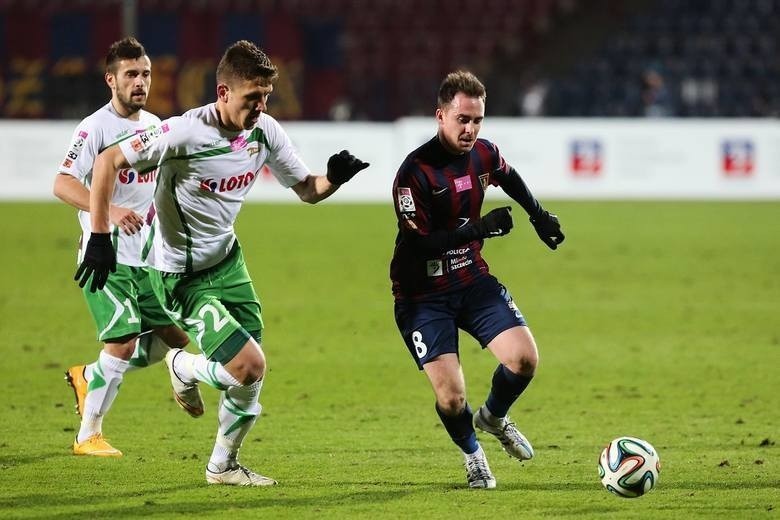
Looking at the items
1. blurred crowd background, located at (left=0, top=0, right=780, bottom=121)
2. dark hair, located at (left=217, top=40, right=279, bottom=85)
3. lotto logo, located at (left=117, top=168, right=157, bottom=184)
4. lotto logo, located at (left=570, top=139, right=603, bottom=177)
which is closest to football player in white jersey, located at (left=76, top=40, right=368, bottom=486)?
dark hair, located at (left=217, top=40, right=279, bottom=85)

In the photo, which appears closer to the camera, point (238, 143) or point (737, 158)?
point (238, 143)

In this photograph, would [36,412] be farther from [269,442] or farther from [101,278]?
[101,278]

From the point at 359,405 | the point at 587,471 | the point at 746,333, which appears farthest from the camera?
the point at 746,333

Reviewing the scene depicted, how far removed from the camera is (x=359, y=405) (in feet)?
31.3

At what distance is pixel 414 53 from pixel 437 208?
2642 centimetres

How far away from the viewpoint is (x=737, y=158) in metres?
26.1

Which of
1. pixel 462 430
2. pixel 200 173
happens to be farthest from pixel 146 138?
pixel 462 430

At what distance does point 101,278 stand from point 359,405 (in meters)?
3.31

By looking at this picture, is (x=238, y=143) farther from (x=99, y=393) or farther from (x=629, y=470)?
(x=629, y=470)

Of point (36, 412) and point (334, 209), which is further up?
point (36, 412)

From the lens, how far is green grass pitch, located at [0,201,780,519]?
6.57m

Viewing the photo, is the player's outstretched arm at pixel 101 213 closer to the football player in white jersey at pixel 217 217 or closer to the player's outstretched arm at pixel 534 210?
the football player in white jersey at pixel 217 217

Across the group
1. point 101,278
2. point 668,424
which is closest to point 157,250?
point 101,278

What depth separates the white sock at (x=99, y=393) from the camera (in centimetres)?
770
